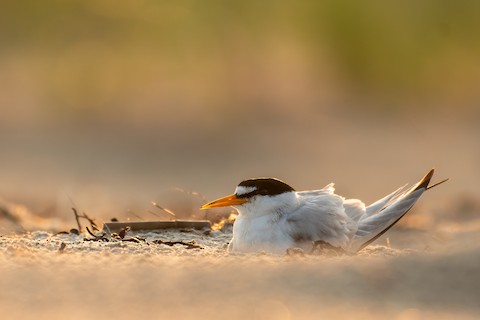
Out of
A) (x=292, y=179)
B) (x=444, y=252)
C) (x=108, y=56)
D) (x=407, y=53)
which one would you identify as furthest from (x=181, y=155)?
(x=444, y=252)

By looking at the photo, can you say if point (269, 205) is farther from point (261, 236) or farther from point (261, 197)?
point (261, 236)

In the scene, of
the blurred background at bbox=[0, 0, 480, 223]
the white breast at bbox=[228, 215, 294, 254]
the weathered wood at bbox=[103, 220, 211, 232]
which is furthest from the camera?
the blurred background at bbox=[0, 0, 480, 223]

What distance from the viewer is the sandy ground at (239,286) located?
3670 mm

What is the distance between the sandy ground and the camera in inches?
144

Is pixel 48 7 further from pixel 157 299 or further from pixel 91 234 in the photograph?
pixel 157 299

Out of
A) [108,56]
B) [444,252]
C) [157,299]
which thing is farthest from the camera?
[108,56]

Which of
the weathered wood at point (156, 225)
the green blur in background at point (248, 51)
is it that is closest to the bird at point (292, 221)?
the weathered wood at point (156, 225)

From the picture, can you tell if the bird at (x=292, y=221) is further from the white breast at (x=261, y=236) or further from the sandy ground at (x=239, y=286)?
the sandy ground at (x=239, y=286)

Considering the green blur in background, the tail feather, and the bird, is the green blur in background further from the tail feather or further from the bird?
the bird

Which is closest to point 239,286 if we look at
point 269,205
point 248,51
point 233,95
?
point 269,205

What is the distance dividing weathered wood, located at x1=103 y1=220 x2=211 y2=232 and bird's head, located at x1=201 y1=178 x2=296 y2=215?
32.4 inches

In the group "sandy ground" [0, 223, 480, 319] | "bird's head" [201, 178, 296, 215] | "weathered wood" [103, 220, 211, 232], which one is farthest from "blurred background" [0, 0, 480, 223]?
"sandy ground" [0, 223, 480, 319]

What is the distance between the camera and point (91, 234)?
19.3 ft

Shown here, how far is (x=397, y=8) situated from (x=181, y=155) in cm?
641
